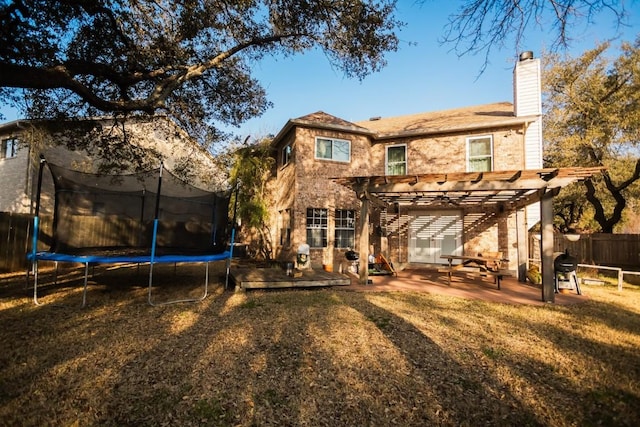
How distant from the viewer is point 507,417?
2.55 m

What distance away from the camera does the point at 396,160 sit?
11.8 meters

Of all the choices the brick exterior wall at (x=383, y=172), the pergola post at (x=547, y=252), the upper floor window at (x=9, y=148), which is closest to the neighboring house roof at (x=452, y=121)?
the brick exterior wall at (x=383, y=172)

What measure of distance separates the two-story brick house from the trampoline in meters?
3.97

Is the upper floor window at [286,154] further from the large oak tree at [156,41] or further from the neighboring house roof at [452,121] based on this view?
the large oak tree at [156,41]

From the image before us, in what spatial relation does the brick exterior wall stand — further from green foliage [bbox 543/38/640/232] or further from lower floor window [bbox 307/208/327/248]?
green foliage [bbox 543/38/640/232]

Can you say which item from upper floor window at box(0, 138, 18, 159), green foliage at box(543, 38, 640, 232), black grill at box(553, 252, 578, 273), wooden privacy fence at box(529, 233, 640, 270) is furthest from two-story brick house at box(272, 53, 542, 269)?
upper floor window at box(0, 138, 18, 159)

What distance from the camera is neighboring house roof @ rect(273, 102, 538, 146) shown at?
10570mm

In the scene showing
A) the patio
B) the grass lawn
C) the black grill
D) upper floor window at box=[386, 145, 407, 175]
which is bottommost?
the grass lawn

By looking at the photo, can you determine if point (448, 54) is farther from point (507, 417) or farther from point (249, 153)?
point (249, 153)

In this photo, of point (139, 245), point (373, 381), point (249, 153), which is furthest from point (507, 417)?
point (249, 153)

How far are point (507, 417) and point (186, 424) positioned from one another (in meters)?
2.56

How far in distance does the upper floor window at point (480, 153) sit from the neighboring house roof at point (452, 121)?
45 cm

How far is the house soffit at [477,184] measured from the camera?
6332 mm

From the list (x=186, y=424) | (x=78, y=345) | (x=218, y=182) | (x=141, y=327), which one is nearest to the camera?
(x=186, y=424)
